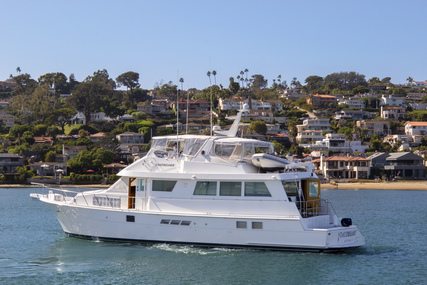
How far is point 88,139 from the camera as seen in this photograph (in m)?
87.1

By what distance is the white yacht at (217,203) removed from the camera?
67.7ft

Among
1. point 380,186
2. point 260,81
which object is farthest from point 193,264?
point 260,81

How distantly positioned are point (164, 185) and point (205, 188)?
1718mm

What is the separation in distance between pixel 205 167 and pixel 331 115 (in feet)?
323

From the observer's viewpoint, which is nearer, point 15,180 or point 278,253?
point 278,253

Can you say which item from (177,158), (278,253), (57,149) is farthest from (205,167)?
(57,149)

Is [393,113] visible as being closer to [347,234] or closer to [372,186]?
[372,186]

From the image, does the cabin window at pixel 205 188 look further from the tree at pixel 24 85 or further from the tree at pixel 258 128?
Result: the tree at pixel 24 85

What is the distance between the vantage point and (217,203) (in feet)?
70.1

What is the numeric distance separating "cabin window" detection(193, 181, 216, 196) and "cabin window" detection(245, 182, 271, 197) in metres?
1.29

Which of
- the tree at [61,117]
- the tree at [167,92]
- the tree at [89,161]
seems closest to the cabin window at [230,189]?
the tree at [89,161]

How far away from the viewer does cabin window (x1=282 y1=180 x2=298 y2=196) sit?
2136 centimetres

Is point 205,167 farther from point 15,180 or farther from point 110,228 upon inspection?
point 15,180

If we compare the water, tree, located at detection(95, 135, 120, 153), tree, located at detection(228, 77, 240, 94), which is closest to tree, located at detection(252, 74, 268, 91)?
tree, located at detection(228, 77, 240, 94)
